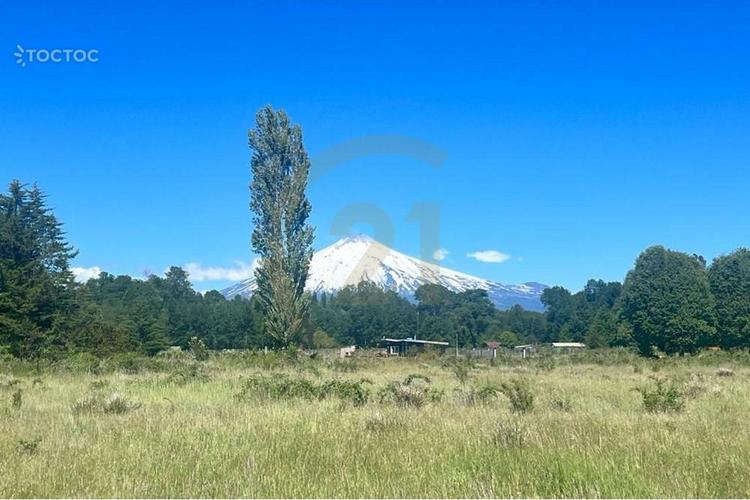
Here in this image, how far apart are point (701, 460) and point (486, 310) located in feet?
374

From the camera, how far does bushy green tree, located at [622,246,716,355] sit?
56.6 m

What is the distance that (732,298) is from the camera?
59156mm

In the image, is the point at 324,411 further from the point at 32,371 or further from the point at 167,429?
the point at 32,371

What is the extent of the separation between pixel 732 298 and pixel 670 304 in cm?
681

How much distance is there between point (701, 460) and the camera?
5.20 metres

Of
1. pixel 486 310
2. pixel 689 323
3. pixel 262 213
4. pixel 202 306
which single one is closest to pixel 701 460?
pixel 262 213

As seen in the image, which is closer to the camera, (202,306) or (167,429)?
(167,429)

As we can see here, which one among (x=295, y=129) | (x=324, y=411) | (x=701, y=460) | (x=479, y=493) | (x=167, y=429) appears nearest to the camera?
(x=479, y=493)

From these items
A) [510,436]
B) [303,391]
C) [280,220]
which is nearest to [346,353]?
[280,220]

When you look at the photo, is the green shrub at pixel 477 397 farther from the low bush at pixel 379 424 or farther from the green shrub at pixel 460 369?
the green shrub at pixel 460 369

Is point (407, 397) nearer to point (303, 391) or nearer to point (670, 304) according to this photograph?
point (303, 391)

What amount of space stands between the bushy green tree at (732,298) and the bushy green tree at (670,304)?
1.30 m

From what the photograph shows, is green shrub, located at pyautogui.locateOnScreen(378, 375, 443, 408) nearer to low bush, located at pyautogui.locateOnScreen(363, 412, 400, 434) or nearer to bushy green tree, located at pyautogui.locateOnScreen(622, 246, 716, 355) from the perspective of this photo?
low bush, located at pyautogui.locateOnScreen(363, 412, 400, 434)

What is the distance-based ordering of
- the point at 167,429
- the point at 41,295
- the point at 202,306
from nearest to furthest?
the point at 167,429, the point at 41,295, the point at 202,306
